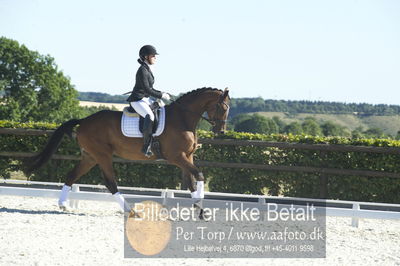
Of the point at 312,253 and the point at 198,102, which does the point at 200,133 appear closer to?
the point at 198,102

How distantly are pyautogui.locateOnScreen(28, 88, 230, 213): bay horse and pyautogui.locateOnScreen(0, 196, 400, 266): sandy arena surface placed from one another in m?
0.74

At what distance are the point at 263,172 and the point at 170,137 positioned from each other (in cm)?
360

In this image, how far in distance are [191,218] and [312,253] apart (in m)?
2.39

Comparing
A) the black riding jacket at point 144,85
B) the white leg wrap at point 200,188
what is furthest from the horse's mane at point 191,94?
the white leg wrap at point 200,188

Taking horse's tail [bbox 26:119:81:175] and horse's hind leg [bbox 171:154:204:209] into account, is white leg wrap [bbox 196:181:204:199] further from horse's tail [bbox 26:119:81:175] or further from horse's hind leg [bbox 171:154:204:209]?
horse's tail [bbox 26:119:81:175]

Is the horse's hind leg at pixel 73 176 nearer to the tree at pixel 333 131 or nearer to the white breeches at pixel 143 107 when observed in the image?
the white breeches at pixel 143 107

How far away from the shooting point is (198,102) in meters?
8.21

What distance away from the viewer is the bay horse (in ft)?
26.0

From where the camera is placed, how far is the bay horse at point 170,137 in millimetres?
7918

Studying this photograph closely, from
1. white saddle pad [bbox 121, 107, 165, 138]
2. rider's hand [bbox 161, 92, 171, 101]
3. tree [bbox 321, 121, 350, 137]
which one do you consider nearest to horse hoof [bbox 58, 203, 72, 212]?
white saddle pad [bbox 121, 107, 165, 138]

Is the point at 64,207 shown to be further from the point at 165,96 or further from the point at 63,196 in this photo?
the point at 165,96

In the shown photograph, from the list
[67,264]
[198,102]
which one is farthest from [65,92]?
[67,264]

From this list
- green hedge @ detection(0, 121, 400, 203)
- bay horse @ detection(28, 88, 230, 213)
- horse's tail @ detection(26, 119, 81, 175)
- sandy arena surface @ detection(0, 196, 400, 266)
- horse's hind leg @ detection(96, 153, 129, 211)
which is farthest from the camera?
green hedge @ detection(0, 121, 400, 203)

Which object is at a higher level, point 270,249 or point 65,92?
point 65,92
